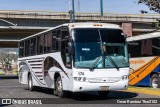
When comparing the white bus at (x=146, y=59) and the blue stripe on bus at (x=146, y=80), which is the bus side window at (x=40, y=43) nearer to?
the white bus at (x=146, y=59)

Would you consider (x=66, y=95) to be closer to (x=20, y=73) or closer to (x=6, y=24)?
(x=20, y=73)

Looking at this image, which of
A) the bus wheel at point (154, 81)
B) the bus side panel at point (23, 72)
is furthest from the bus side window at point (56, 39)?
the bus wheel at point (154, 81)

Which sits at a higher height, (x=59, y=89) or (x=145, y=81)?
(x=59, y=89)

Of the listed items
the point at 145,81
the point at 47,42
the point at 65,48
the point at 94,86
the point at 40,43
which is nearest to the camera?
the point at 94,86

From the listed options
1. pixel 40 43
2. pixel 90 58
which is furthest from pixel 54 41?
pixel 90 58

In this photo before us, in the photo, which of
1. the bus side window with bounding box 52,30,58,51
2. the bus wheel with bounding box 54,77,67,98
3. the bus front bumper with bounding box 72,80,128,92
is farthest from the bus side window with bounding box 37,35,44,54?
the bus front bumper with bounding box 72,80,128,92

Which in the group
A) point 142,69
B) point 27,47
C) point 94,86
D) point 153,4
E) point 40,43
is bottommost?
point 142,69

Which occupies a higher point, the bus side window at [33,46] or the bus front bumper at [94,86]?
the bus side window at [33,46]

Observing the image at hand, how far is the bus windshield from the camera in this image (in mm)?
15358

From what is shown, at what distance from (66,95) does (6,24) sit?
32918mm

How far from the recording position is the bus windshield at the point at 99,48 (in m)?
15.4

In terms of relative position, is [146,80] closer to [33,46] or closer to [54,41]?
[33,46]

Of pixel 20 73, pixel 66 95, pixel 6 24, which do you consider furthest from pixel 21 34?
pixel 66 95

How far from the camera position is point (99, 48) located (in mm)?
15680
